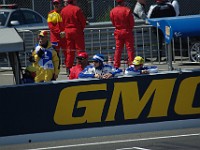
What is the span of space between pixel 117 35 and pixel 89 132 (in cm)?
634

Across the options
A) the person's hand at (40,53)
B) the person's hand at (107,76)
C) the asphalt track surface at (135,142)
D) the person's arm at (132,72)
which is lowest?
the asphalt track surface at (135,142)

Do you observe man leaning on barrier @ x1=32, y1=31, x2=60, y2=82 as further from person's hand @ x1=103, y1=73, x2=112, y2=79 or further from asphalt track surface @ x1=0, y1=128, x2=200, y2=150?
person's hand @ x1=103, y1=73, x2=112, y2=79

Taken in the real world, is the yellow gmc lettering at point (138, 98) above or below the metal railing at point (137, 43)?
above

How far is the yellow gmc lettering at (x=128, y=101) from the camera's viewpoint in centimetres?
1250

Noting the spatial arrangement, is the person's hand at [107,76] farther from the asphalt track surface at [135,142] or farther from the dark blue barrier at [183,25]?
the dark blue barrier at [183,25]

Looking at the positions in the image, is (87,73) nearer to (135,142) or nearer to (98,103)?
(98,103)

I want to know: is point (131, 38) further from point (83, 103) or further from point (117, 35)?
point (83, 103)

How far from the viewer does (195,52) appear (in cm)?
2067

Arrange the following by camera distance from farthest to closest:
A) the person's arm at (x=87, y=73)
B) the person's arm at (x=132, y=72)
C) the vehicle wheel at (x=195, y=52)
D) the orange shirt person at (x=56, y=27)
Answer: the vehicle wheel at (x=195, y=52) → the orange shirt person at (x=56, y=27) → the person's arm at (x=132, y=72) → the person's arm at (x=87, y=73)

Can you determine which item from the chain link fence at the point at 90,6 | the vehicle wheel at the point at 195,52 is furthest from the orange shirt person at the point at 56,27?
the chain link fence at the point at 90,6

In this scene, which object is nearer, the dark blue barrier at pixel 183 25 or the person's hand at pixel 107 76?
the person's hand at pixel 107 76

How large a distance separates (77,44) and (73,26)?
16.6 inches

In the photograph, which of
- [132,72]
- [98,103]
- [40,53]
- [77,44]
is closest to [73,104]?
[98,103]

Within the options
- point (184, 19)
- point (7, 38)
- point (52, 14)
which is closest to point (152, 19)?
point (184, 19)
